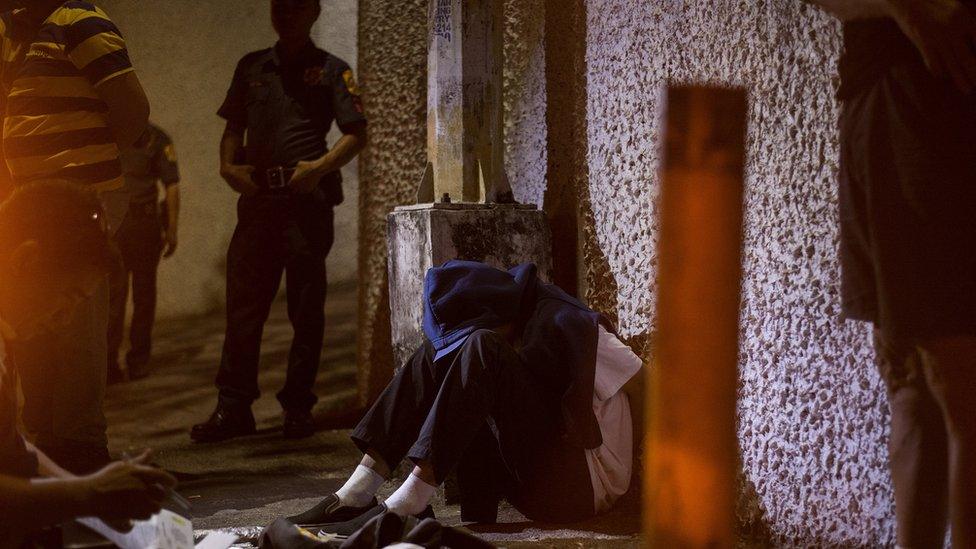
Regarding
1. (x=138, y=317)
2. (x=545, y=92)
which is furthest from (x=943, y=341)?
(x=138, y=317)

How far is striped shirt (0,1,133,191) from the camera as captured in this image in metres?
3.15

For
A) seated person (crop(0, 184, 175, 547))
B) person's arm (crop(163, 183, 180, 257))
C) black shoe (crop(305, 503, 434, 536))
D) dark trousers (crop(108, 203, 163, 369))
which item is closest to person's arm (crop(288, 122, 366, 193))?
black shoe (crop(305, 503, 434, 536))

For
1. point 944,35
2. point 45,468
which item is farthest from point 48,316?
point 944,35

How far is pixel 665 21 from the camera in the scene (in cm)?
333

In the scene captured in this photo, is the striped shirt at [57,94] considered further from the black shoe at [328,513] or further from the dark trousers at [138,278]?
the dark trousers at [138,278]

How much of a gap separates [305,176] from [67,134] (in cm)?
156

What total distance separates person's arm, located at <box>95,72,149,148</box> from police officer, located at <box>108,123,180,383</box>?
298 centimetres

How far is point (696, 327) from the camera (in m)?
Answer: 1.76

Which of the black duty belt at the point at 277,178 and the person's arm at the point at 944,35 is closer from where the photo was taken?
the person's arm at the point at 944,35

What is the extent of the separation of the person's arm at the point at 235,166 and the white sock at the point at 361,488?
1.90 metres

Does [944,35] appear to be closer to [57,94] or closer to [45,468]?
[45,468]

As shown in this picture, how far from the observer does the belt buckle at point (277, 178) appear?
15.4 ft

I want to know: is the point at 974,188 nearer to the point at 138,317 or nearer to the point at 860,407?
the point at 860,407

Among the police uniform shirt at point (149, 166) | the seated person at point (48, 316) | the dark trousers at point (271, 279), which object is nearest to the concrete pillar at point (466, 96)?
the dark trousers at point (271, 279)
